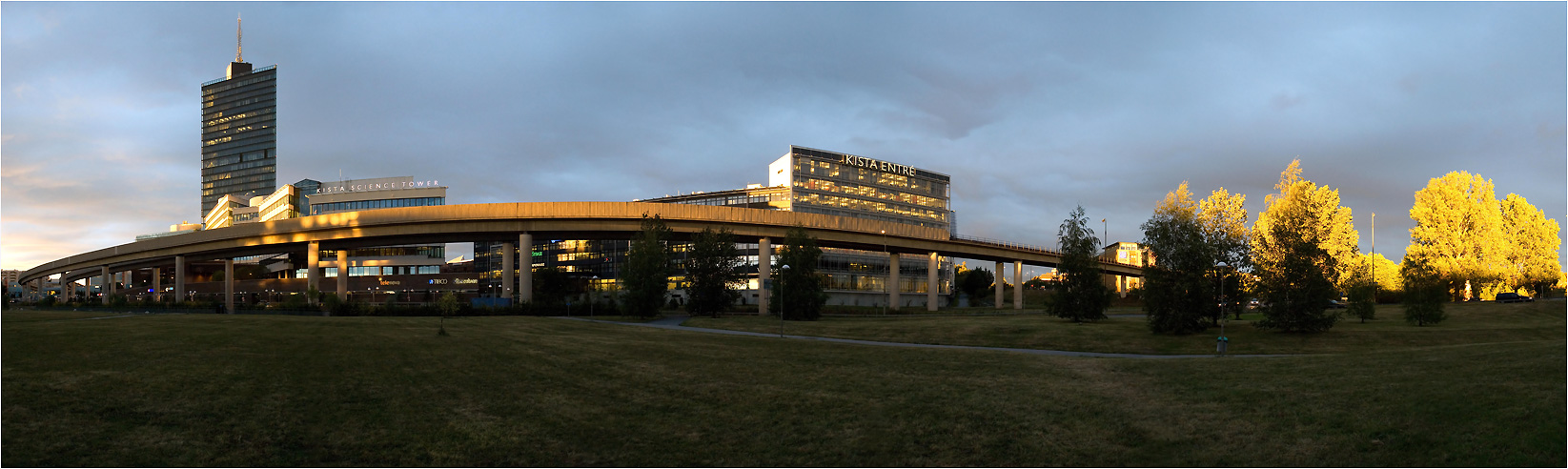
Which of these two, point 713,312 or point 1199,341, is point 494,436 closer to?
point 1199,341

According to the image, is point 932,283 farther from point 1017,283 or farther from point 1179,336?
point 1179,336

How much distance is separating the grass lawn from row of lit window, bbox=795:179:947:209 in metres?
117

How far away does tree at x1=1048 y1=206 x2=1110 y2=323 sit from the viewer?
49.3m

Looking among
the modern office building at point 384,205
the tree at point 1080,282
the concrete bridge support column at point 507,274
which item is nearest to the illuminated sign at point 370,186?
the modern office building at point 384,205

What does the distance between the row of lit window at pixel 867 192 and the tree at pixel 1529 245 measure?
11330cm

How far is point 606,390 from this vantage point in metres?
19.9

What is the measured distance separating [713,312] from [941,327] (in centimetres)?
2591

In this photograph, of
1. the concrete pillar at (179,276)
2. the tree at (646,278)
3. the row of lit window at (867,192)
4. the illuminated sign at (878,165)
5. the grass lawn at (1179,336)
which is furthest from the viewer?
the illuminated sign at (878,165)

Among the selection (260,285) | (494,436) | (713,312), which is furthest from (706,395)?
(260,285)

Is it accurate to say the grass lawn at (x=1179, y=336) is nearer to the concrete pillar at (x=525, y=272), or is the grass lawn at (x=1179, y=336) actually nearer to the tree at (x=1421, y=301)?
the tree at (x=1421, y=301)

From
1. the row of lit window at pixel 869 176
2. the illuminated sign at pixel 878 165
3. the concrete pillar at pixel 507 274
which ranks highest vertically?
the illuminated sign at pixel 878 165

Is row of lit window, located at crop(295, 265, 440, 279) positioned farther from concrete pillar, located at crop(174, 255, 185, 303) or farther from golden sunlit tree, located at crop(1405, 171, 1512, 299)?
golden sunlit tree, located at crop(1405, 171, 1512, 299)

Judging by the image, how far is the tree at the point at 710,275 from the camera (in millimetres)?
68188

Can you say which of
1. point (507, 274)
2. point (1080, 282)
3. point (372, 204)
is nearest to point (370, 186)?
point (372, 204)
